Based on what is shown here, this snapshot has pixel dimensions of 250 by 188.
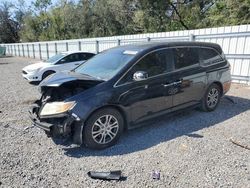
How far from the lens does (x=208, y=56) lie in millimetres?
5785

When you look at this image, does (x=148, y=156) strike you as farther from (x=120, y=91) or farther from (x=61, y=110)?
(x=61, y=110)

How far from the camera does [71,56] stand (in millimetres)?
11039

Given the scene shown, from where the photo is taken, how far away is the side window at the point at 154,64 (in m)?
4.42

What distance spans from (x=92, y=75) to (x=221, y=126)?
276cm

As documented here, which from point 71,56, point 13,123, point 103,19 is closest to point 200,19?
point 103,19

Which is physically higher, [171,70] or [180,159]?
[171,70]

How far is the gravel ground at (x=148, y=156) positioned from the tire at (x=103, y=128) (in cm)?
14

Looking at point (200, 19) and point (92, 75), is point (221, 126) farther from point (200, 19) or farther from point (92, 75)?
point (200, 19)

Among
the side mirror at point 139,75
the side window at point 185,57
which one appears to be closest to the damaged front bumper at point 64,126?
the side mirror at point 139,75

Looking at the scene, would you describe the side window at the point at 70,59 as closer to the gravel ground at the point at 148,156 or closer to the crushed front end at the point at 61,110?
the gravel ground at the point at 148,156

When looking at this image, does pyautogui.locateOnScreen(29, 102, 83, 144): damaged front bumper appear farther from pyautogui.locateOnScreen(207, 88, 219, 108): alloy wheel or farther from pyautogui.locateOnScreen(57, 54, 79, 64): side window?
pyautogui.locateOnScreen(57, 54, 79, 64): side window

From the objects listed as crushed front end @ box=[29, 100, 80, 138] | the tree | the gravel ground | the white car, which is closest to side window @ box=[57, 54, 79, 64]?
the white car

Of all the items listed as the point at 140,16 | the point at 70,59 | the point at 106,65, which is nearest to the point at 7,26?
the point at 140,16

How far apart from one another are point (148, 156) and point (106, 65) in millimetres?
1917
